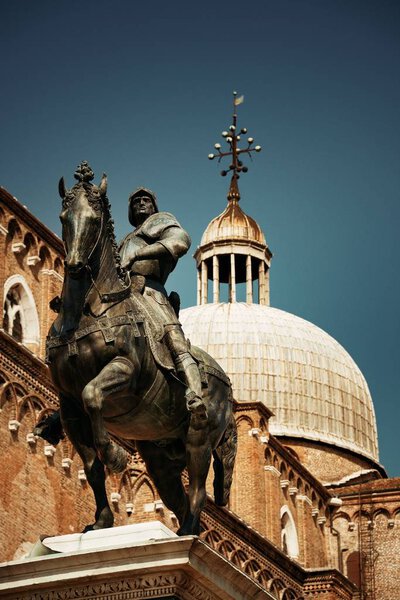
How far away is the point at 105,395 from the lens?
10.1 m

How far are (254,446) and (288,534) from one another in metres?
3.11

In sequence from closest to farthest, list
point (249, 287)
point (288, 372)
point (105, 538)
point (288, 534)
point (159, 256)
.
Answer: point (105, 538) < point (159, 256) < point (288, 534) < point (288, 372) < point (249, 287)

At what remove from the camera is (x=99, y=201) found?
10562mm

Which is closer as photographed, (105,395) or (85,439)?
(105,395)

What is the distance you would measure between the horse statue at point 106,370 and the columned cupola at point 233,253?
139ft

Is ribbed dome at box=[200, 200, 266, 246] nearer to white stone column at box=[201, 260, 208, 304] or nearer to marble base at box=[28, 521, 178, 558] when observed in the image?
white stone column at box=[201, 260, 208, 304]

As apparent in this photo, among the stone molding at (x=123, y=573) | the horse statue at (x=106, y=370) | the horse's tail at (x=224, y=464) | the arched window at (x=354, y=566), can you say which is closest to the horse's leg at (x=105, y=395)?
the horse statue at (x=106, y=370)

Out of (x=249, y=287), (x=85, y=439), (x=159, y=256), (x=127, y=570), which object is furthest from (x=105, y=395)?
(x=249, y=287)

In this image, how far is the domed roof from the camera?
49.1 m

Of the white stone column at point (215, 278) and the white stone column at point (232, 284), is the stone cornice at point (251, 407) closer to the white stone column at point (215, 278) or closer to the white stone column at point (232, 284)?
the white stone column at point (232, 284)

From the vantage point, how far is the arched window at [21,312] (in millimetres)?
30000

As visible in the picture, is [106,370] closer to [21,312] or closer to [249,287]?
[21,312]

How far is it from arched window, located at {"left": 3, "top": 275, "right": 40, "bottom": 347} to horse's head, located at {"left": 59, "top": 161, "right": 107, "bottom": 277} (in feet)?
63.7

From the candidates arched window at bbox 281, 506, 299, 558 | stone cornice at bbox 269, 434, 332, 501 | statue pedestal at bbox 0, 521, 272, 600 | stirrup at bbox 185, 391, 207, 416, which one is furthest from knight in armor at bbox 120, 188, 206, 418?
arched window at bbox 281, 506, 299, 558
